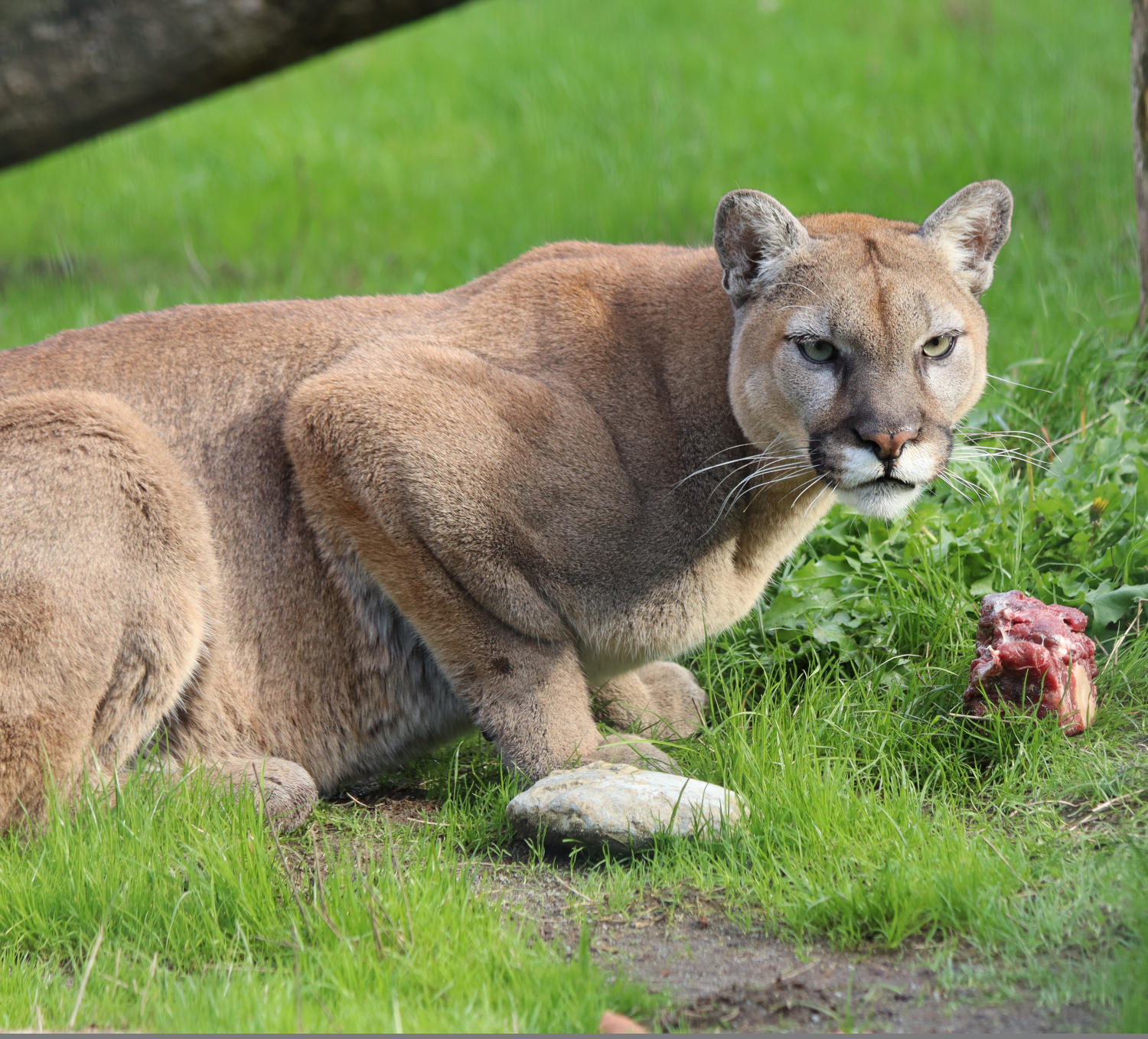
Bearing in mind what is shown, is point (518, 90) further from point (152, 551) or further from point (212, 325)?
point (152, 551)

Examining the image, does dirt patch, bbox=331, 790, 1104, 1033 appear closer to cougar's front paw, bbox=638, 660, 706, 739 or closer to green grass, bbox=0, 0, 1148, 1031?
green grass, bbox=0, 0, 1148, 1031

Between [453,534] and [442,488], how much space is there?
147 mm

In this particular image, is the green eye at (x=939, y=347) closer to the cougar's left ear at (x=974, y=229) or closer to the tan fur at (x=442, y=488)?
the tan fur at (x=442, y=488)

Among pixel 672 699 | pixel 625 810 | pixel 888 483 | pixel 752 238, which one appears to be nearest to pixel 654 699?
pixel 672 699

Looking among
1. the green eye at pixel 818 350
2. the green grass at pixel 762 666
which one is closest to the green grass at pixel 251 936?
the green grass at pixel 762 666

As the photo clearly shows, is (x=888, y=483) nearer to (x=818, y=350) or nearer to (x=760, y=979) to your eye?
(x=818, y=350)

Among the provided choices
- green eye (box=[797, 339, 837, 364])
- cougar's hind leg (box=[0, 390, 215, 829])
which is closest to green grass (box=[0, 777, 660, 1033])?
cougar's hind leg (box=[0, 390, 215, 829])

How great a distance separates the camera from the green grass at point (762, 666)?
120 inches

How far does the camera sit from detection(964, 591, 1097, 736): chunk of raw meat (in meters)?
3.88

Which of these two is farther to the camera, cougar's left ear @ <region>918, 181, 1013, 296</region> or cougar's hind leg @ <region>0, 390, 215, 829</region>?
cougar's left ear @ <region>918, 181, 1013, 296</region>

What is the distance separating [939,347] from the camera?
3.97 m

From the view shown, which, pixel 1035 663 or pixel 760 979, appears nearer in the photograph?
pixel 760 979

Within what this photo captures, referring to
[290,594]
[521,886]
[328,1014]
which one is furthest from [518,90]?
[328,1014]

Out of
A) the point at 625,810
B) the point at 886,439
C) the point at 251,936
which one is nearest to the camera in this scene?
the point at 251,936
